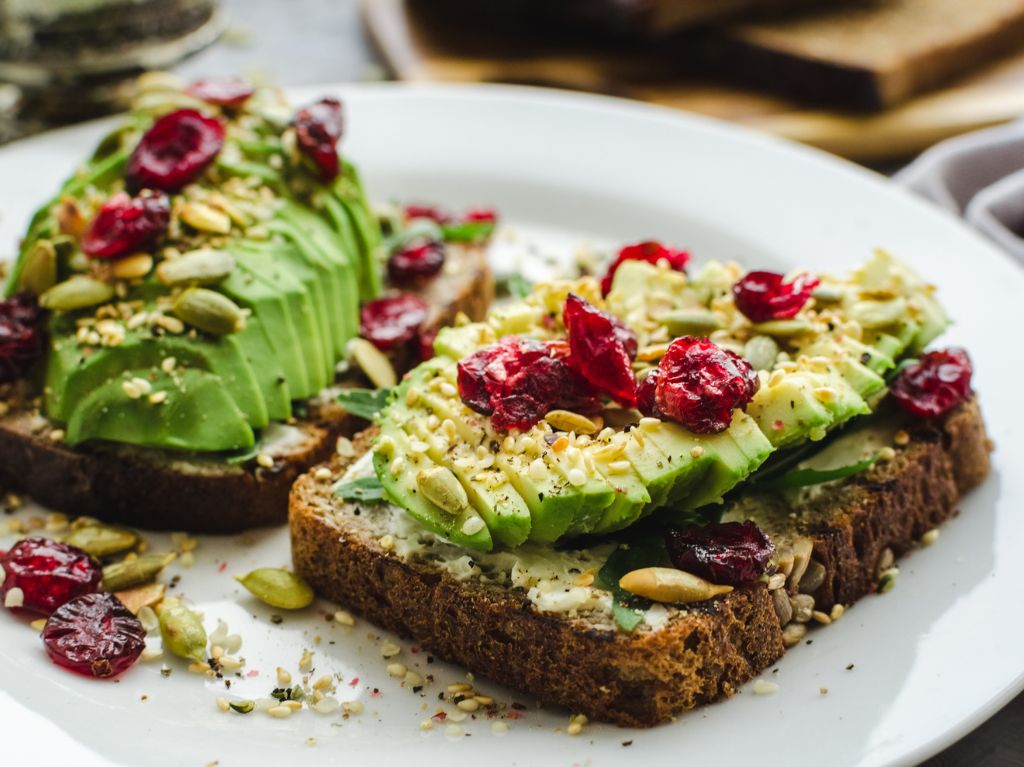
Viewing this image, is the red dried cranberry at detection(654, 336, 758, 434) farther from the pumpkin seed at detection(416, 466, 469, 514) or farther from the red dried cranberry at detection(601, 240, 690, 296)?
the red dried cranberry at detection(601, 240, 690, 296)

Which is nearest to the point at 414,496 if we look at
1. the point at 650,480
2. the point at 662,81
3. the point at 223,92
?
the point at 650,480

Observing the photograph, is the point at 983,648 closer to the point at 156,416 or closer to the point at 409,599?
the point at 409,599

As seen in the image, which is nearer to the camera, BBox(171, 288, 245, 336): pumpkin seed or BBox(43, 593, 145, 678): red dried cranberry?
BBox(43, 593, 145, 678): red dried cranberry

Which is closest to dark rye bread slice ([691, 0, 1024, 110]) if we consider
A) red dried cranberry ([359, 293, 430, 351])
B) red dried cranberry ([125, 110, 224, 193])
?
red dried cranberry ([359, 293, 430, 351])

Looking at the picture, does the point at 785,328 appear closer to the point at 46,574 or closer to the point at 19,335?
the point at 46,574

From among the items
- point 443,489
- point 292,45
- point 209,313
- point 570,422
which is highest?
point 570,422

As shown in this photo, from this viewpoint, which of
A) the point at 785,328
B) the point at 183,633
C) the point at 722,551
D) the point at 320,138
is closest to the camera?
the point at 722,551

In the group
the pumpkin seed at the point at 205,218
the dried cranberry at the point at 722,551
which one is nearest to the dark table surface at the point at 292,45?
the pumpkin seed at the point at 205,218
